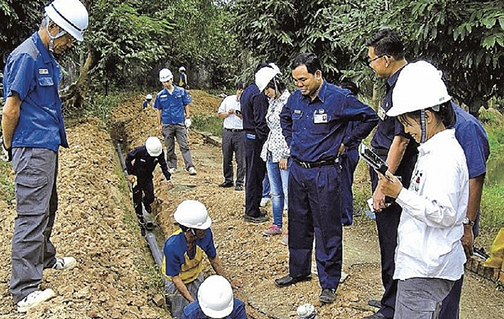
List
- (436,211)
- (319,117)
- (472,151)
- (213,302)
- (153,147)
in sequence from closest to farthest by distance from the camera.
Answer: (436,211) < (472,151) < (213,302) < (319,117) < (153,147)

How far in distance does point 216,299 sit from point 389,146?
1.57m

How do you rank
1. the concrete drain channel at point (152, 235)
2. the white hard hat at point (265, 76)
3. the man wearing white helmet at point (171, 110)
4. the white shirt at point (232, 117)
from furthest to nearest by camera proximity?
the man wearing white helmet at point (171, 110) → the white shirt at point (232, 117) → the concrete drain channel at point (152, 235) → the white hard hat at point (265, 76)

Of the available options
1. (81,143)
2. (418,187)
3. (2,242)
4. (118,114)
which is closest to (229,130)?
(81,143)

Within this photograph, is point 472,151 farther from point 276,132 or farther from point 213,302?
point 276,132

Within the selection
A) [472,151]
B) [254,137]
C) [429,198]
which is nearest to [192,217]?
[472,151]

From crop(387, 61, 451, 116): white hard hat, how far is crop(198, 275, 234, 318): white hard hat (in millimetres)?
1636

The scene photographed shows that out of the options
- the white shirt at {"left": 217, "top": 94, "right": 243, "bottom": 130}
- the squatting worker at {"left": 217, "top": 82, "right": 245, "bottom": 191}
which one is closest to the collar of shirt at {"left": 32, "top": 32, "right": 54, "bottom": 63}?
the squatting worker at {"left": 217, "top": 82, "right": 245, "bottom": 191}

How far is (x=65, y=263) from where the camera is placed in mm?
4398

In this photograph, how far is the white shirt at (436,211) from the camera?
225 centimetres

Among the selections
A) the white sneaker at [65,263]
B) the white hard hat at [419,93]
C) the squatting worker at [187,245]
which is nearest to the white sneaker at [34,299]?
the white sneaker at [65,263]

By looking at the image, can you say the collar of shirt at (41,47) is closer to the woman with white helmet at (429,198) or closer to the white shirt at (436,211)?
the woman with white helmet at (429,198)

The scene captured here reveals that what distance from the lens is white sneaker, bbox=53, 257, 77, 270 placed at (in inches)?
171

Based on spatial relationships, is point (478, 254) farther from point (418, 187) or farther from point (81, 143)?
point (81, 143)

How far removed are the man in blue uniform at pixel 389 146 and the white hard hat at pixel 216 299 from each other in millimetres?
1092
